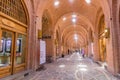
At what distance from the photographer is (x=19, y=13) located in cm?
827

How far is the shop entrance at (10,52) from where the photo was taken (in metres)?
6.67

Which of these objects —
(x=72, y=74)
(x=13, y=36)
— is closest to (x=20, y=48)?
(x=13, y=36)

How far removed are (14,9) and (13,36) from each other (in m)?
1.42

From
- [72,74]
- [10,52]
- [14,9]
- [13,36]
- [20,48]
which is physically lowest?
[72,74]

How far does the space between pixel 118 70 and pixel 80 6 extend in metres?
10.2

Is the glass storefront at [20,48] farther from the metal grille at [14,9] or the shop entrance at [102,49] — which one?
the shop entrance at [102,49]

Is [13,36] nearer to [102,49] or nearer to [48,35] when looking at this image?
[48,35]

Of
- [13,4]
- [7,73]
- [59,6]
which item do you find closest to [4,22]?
[13,4]

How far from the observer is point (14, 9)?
764 cm

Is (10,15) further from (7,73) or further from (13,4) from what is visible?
(7,73)

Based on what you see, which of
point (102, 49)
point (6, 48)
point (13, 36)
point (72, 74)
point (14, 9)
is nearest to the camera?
point (6, 48)

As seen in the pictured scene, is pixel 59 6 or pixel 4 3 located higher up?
pixel 59 6

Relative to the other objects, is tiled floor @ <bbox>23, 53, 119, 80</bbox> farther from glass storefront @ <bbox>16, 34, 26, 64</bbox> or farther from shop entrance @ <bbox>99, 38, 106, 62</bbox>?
shop entrance @ <bbox>99, 38, 106, 62</bbox>

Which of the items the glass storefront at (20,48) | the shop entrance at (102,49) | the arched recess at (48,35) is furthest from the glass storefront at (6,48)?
the shop entrance at (102,49)
